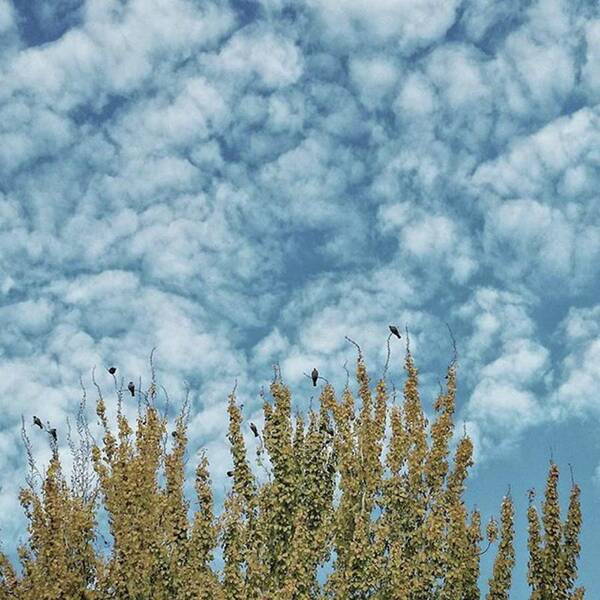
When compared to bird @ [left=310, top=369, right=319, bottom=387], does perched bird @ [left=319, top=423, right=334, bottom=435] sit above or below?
below

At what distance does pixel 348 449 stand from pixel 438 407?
2347 millimetres

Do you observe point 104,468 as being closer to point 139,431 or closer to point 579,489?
point 139,431

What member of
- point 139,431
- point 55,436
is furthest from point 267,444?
point 55,436

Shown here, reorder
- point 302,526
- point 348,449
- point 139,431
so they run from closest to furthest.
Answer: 1. point 302,526
2. point 348,449
3. point 139,431

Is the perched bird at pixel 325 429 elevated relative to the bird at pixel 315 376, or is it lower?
lower

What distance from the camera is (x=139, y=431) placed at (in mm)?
21688

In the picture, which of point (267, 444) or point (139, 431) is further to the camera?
point (139, 431)

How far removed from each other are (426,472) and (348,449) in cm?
160

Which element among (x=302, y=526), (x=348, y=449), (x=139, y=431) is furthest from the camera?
(x=139, y=431)

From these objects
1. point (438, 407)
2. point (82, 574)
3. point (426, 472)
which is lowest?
point (82, 574)

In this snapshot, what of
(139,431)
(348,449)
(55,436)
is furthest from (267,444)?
(55,436)

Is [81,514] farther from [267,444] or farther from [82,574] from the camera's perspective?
[267,444]

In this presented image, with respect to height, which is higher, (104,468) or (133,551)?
(104,468)

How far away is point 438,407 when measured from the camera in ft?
69.6
